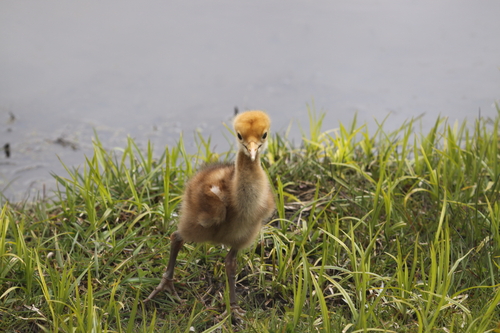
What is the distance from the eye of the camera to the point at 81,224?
12.2 ft

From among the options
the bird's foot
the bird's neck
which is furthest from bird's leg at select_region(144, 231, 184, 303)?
the bird's neck

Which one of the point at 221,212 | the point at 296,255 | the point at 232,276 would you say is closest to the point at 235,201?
the point at 221,212

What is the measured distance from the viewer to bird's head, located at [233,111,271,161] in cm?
276

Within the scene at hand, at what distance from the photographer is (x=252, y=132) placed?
277 cm

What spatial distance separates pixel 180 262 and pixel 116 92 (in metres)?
3.32

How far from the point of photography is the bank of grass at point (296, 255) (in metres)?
2.85

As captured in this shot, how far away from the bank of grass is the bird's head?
0.60 m

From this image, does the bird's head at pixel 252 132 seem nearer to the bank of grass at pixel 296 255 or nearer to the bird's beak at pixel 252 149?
the bird's beak at pixel 252 149

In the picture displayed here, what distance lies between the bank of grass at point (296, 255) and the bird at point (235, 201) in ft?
0.94

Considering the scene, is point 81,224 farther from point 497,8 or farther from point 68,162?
point 497,8

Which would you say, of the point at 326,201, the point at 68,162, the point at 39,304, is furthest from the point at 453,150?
the point at 68,162

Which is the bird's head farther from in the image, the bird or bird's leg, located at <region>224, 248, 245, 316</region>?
bird's leg, located at <region>224, 248, 245, 316</region>

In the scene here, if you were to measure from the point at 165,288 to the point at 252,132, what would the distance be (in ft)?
3.46

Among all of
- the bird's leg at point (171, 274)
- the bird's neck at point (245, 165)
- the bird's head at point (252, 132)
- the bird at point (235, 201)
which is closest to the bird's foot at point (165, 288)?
the bird's leg at point (171, 274)
